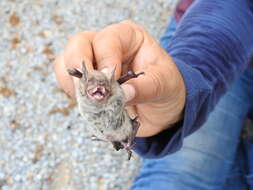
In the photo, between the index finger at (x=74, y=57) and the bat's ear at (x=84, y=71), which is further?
the index finger at (x=74, y=57)

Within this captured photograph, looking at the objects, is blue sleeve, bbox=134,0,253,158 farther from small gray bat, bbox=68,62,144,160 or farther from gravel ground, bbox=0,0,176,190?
gravel ground, bbox=0,0,176,190

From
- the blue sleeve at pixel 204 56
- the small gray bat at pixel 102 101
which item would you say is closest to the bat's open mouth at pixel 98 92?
the small gray bat at pixel 102 101

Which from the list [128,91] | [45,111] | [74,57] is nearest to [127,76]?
[128,91]

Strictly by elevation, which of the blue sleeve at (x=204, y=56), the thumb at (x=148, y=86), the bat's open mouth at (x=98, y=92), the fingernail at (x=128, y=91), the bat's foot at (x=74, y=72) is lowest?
the blue sleeve at (x=204, y=56)

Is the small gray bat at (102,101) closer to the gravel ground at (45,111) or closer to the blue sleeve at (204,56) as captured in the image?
the blue sleeve at (204,56)

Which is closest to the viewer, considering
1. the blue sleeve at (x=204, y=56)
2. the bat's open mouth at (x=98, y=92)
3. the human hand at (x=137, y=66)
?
the bat's open mouth at (x=98, y=92)

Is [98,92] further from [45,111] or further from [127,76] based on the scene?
[45,111]

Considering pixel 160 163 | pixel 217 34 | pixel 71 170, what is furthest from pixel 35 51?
pixel 217 34
